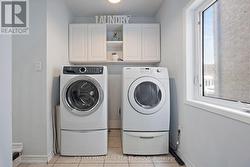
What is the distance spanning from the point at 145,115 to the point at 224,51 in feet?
4.10

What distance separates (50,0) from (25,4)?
313mm

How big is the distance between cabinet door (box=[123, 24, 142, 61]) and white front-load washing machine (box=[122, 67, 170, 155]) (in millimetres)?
1043

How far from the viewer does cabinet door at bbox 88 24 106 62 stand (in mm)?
3602

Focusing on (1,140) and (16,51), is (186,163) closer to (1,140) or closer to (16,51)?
(1,140)

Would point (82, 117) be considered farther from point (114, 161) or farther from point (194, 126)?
point (194, 126)

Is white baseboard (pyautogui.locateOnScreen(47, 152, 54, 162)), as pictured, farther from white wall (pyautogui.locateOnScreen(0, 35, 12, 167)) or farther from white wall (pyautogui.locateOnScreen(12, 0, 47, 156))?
white wall (pyautogui.locateOnScreen(0, 35, 12, 167))

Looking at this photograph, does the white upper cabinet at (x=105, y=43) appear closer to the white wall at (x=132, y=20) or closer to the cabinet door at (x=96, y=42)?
the cabinet door at (x=96, y=42)

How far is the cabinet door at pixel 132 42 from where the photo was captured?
11.9 feet

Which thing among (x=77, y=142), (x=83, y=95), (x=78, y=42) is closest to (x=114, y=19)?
(x=78, y=42)

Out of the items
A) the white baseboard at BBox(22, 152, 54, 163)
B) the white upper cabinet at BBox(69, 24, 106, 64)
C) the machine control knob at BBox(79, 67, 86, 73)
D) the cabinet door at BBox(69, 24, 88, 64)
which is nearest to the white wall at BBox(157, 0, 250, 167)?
the white upper cabinet at BBox(69, 24, 106, 64)

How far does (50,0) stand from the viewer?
8.50 feet

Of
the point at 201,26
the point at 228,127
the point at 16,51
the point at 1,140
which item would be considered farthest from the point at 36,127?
the point at 201,26

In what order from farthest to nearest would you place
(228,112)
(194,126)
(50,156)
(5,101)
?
(50,156) < (194,126) < (228,112) < (5,101)

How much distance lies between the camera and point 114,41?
3.72m
